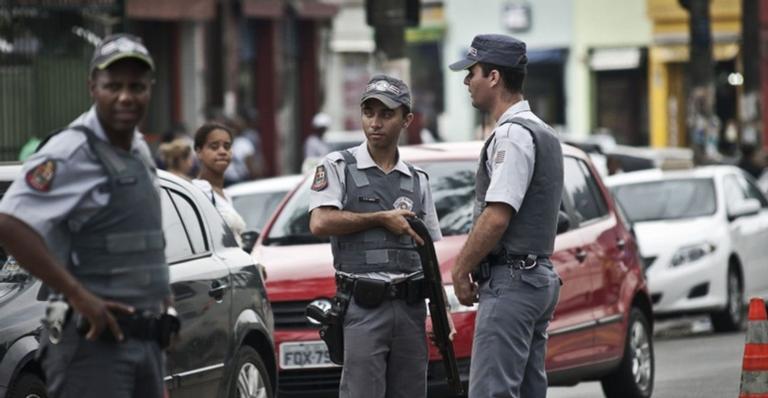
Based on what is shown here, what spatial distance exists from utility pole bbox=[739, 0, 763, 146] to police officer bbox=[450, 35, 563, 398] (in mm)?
23276

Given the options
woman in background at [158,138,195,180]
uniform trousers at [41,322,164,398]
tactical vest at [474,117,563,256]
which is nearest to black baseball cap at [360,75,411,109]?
tactical vest at [474,117,563,256]

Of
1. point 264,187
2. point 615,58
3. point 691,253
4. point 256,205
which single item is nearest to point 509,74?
point 256,205

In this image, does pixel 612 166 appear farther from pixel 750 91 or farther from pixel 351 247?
pixel 351 247

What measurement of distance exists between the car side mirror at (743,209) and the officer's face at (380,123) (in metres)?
10.4

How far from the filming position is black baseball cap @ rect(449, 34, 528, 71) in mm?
8000

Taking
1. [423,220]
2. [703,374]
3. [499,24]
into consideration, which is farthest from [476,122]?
[423,220]

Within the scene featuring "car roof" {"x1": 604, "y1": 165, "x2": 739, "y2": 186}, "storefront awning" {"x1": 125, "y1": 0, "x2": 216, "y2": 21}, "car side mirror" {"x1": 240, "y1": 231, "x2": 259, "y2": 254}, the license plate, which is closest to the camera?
the license plate

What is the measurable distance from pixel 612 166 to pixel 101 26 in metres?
6.12

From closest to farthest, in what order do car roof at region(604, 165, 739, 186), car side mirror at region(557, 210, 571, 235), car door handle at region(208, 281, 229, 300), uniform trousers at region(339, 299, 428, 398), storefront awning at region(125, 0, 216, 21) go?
1. uniform trousers at region(339, 299, 428, 398)
2. car door handle at region(208, 281, 229, 300)
3. car side mirror at region(557, 210, 571, 235)
4. car roof at region(604, 165, 739, 186)
5. storefront awning at region(125, 0, 216, 21)

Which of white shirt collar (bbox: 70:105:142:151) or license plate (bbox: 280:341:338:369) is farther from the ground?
white shirt collar (bbox: 70:105:142:151)

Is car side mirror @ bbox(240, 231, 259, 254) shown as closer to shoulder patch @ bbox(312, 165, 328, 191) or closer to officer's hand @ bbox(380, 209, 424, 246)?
Result: shoulder patch @ bbox(312, 165, 328, 191)

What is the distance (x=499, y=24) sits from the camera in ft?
173

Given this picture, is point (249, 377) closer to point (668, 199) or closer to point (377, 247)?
point (377, 247)

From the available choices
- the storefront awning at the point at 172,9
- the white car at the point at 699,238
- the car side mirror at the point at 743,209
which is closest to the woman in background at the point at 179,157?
the white car at the point at 699,238
